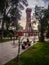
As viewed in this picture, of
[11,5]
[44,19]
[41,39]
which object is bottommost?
[41,39]

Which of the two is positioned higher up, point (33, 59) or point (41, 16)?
point (41, 16)

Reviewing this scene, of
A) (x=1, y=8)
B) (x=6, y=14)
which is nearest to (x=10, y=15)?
(x=6, y=14)

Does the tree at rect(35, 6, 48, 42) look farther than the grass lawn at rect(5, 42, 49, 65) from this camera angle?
Yes

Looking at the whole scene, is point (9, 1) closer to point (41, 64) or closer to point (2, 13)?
point (2, 13)

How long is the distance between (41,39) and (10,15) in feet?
36.8

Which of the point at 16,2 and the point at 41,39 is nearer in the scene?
the point at 41,39

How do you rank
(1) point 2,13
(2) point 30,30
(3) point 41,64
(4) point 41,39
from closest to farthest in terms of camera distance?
(3) point 41,64 → (4) point 41,39 → (1) point 2,13 → (2) point 30,30

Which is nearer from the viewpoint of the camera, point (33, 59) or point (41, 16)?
point (33, 59)

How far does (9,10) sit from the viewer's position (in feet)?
153

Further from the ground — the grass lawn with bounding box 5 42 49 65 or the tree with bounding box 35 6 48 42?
the tree with bounding box 35 6 48 42

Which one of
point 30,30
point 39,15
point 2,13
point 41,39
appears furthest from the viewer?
point 30,30

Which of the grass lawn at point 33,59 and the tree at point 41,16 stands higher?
the tree at point 41,16

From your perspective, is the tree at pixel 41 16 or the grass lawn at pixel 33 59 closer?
the grass lawn at pixel 33 59

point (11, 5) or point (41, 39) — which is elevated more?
point (11, 5)
